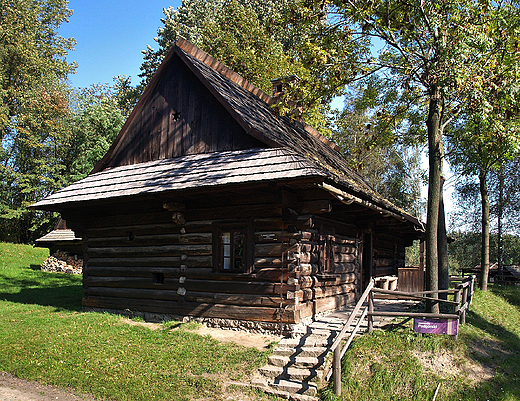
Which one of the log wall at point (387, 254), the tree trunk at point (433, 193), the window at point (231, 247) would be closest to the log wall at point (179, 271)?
the window at point (231, 247)

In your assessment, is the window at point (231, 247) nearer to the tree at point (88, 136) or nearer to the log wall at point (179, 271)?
the log wall at point (179, 271)

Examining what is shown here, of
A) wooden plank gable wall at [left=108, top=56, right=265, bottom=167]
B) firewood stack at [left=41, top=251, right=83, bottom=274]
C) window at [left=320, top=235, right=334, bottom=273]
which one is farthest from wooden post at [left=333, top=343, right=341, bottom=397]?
firewood stack at [left=41, top=251, right=83, bottom=274]

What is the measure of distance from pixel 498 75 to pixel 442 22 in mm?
1811

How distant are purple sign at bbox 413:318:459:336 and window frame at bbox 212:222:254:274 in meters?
3.49

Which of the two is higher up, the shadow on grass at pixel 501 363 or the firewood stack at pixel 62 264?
the firewood stack at pixel 62 264

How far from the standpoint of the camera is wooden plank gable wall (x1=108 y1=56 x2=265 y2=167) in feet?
34.7

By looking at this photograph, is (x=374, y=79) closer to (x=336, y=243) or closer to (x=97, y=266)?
(x=336, y=243)

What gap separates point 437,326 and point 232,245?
441cm

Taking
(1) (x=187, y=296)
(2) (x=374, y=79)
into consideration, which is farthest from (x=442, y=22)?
(1) (x=187, y=296)

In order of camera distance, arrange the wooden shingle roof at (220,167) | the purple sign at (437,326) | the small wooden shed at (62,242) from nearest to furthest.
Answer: the purple sign at (437,326) → the wooden shingle roof at (220,167) → the small wooden shed at (62,242)

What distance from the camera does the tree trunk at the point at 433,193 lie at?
27.8 ft

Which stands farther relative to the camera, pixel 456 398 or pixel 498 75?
pixel 498 75

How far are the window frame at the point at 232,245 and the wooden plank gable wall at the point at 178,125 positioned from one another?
1.91 metres

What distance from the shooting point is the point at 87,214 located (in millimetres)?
12047
